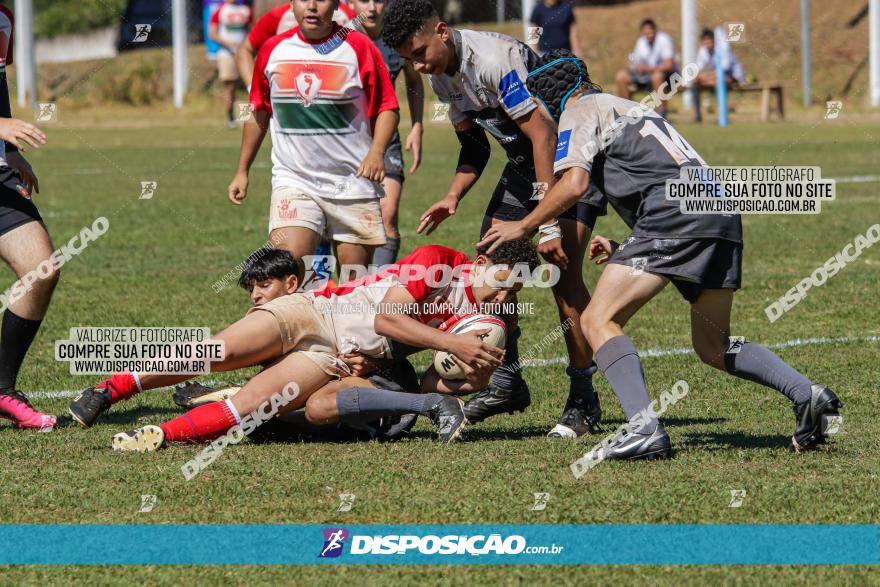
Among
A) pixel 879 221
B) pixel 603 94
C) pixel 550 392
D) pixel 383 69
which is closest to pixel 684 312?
pixel 550 392

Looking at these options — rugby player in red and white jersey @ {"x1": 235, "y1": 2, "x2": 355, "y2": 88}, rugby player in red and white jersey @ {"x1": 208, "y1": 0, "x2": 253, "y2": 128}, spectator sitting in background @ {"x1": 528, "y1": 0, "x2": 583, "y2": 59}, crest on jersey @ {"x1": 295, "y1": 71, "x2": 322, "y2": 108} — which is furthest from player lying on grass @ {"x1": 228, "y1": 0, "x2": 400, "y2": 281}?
rugby player in red and white jersey @ {"x1": 208, "y1": 0, "x2": 253, "y2": 128}

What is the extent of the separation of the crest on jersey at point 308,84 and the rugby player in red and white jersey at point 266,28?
981mm

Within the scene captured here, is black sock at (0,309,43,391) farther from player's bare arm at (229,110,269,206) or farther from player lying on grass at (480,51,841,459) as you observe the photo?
player lying on grass at (480,51,841,459)

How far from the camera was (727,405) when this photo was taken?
723 centimetres

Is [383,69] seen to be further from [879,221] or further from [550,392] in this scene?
[879,221]

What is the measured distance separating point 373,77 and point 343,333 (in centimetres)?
181

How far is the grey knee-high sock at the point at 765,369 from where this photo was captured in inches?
233

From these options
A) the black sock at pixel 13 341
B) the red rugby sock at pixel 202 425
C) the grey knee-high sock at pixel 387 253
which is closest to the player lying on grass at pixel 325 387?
the red rugby sock at pixel 202 425

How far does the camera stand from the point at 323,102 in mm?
7879

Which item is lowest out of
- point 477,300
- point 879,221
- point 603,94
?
point 879,221

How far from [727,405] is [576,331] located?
3.20 feet

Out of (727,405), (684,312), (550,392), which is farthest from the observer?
(684,312)

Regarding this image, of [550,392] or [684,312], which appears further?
[684,312]

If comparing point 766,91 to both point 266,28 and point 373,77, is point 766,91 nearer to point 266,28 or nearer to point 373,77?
point 266,28
